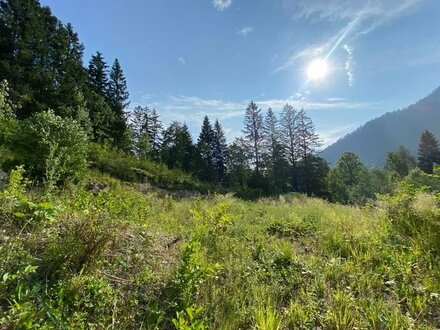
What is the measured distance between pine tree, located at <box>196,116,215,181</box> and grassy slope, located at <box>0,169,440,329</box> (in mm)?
38630

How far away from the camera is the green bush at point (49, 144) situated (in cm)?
755

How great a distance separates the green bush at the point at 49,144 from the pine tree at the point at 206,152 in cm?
3412

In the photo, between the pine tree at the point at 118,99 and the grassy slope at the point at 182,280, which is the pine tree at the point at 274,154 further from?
the grassy slope at the point at 182,280

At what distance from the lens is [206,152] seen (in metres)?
45.3

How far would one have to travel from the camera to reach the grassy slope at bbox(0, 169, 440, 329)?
238 cm

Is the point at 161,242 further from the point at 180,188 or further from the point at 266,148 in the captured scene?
the point at 266,148

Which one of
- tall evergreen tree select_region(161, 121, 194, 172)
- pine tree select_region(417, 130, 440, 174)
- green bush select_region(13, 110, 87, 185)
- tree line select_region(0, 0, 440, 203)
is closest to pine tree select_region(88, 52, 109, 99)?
tree line select_region(0, 0, 440, 203)

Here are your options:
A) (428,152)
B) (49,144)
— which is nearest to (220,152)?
(428,152)

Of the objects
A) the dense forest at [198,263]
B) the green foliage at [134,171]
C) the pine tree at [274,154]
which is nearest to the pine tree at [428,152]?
the pine tree at [274,154]

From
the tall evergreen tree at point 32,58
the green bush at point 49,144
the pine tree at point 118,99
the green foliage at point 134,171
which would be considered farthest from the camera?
the pine tree at point 118,99

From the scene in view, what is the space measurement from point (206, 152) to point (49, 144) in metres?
38.0

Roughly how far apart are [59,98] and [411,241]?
2447 centimetres

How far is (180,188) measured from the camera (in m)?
19.9

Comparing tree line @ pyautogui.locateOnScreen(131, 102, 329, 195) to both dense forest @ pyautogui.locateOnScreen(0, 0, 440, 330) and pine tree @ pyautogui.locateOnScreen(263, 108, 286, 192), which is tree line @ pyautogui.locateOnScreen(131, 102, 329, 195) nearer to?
pine tree @ pyautogui.locateOnScreen(263, 108, 286, 192)
